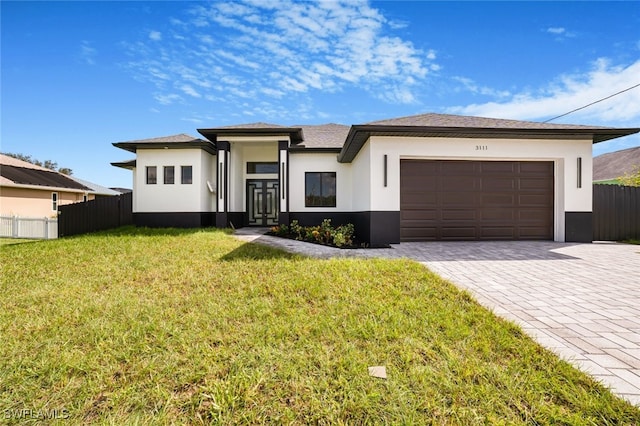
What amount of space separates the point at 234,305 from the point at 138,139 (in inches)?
457

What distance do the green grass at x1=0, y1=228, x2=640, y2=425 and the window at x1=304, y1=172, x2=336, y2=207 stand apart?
7475mm

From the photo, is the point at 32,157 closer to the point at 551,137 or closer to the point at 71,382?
the point at 71,382

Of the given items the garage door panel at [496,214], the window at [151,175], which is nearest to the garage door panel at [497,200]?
the garage door panel at [496,214]

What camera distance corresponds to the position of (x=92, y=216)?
12.0m

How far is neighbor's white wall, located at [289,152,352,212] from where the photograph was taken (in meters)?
11.5

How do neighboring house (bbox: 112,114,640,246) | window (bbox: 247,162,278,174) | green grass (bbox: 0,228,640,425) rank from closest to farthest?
green grass (bbox: 0,228,640,425), neighboring house (bbox: 112,114,640,246), window (bbox: 247,162,278,174)

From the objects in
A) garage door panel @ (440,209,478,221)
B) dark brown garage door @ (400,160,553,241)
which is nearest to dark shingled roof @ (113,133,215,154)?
dark brown garage door @ (400,160,553,241)

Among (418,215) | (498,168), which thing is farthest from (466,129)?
(418,215)

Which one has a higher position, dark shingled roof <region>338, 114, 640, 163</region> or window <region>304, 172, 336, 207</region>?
dark shingled roof <region>338, 114, 640, 163</region>

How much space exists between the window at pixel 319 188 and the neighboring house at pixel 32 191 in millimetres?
14140

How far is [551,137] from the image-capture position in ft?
26.5

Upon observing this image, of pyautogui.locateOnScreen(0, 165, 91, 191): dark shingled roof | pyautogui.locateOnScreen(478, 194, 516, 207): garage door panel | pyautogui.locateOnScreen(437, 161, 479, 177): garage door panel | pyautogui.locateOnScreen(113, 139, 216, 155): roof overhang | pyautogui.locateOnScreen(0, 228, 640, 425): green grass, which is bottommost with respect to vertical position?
pyautogui.locateOnScreen(0, 228, 640, 425): green grass

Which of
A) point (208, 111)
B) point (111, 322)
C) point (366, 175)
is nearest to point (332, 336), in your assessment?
point (111, 322)

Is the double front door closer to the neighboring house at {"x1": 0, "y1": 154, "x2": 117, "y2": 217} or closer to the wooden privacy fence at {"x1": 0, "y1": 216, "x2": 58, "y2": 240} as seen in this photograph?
the wooden privacy fence at {"x1": 0, "y1": 216, "x2": 58, "y2": 240}
